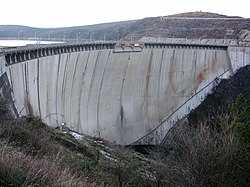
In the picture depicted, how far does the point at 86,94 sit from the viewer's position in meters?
32.3

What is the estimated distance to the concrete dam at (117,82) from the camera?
24.0 meters

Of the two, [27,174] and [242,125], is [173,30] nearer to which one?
[242,125]

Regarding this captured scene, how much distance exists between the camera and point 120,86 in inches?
1491

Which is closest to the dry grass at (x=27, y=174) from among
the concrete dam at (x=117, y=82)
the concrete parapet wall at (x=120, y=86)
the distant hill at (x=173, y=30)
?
the concrete dam at (x=117, y=82)

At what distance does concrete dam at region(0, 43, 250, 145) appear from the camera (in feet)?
78.7

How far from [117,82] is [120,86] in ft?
2.08

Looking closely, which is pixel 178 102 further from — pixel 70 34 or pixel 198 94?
pixel 70 34

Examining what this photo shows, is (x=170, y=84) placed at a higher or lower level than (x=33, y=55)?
lower

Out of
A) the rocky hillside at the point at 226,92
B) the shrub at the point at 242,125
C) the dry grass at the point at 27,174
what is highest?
the dry grass at the point at 27,174

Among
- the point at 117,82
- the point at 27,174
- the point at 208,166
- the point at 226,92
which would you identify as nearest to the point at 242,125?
the point at 208,166

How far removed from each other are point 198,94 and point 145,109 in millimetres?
10144

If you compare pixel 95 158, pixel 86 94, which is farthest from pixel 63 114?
pixel 95 158

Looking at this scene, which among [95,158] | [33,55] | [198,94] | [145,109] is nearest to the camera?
[95,158]

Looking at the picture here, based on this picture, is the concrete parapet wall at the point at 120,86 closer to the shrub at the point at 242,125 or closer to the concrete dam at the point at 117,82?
the concrete dam at the point at 117,82
